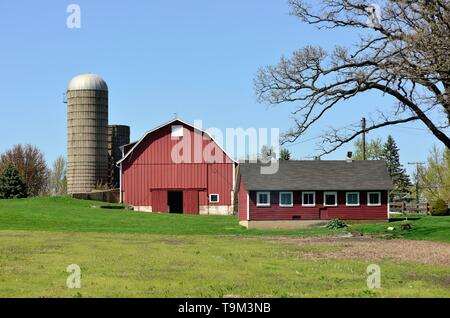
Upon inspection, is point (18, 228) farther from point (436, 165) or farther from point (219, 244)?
point (436, 165)

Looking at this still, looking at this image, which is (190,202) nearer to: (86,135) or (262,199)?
(262,199)

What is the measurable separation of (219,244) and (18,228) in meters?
18.7

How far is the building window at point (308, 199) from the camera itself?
178ft

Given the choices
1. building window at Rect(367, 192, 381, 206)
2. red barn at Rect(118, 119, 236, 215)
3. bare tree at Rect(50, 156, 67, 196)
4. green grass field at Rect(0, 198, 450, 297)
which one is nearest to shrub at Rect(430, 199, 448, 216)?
building window at Rect(367, 192, 381, 206)

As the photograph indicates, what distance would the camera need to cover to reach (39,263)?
22141 mm

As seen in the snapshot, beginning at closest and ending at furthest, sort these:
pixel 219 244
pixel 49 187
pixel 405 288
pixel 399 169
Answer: pixel 405 288 < pixel 219 244 < pixel 399 169 < pixel 49 187

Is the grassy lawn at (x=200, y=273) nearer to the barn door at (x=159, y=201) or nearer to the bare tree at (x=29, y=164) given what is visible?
the barn door at (x=159, y=201)

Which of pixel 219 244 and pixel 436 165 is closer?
pixel 219 244

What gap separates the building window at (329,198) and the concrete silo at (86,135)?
116 ft

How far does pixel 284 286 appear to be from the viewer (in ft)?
53.9

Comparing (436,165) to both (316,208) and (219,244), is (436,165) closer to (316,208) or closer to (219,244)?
(316,208)

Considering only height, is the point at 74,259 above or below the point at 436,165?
below

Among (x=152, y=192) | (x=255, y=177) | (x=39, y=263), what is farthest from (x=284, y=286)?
(x=152, y=192)

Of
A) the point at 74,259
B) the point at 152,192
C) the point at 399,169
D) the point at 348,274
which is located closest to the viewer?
the point at 348,274
